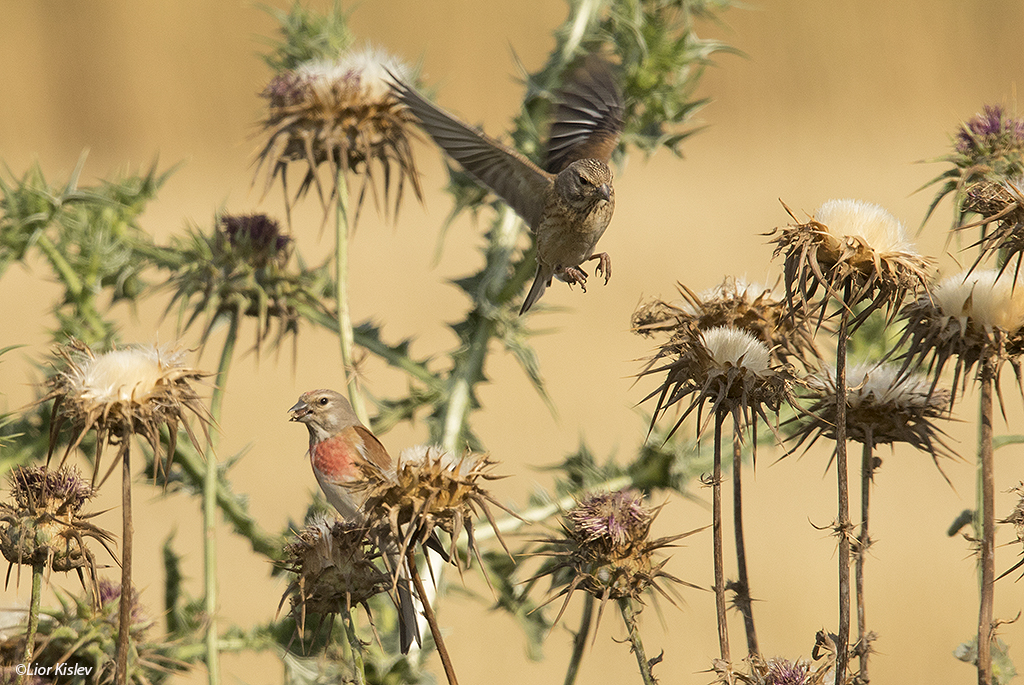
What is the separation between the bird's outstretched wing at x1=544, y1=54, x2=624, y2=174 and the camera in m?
2.07

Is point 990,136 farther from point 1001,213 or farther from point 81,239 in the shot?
point 81,239

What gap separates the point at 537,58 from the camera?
7.57m

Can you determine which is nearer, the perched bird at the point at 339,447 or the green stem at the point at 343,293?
the perched bird at the point at 339,447

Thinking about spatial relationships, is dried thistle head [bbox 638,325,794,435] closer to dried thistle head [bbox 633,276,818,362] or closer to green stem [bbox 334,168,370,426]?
dried thistle head [bbox 633,276,818,362]

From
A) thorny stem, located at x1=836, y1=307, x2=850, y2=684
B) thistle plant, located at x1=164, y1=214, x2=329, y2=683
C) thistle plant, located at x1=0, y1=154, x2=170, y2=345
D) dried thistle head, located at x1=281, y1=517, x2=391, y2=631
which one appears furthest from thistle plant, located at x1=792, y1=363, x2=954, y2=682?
thistle plant, located at x1=0, y1=154, x2=170, y2=345

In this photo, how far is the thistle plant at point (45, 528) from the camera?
3.62ft

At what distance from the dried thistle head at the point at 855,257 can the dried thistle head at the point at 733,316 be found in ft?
0.42

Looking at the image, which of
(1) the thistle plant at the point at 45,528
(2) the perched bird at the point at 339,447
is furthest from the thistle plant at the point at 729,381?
(1) the thistle plant at the point at 45,528

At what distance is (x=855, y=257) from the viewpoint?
3.54 feet

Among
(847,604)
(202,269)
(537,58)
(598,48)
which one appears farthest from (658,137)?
(537,58)

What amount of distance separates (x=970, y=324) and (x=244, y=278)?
142 centimetres

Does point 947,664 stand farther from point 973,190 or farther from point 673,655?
point 973,190

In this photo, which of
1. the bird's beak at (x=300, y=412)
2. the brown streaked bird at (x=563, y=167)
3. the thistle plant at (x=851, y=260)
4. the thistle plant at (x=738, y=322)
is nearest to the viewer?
the thistle plant at (x=851, y=260)

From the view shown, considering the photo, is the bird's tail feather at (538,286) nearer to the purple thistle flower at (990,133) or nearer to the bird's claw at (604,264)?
the bird's claw at (604,264)
